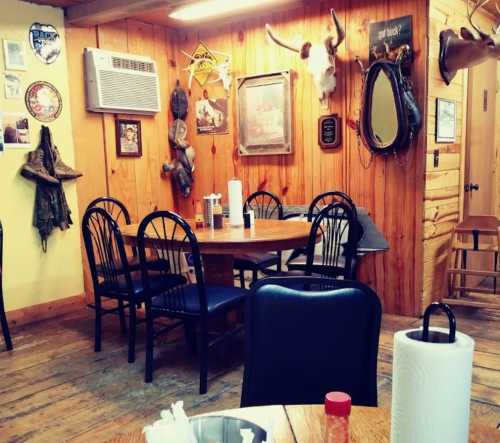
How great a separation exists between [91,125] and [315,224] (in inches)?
98.0

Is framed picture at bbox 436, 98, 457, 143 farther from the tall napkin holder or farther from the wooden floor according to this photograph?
the tall napkin holder

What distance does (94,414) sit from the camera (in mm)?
2467

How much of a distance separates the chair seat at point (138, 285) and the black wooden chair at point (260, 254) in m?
0.61

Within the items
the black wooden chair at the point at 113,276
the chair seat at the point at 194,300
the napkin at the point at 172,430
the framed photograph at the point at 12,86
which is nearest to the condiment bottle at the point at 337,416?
the napkin at the point at 172,430

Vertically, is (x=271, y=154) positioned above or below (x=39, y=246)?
→ above

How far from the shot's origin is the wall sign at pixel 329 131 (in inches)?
160

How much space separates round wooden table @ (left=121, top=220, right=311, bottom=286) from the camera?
9.08 feet

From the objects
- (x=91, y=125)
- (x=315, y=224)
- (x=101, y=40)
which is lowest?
(x=315, y=224)

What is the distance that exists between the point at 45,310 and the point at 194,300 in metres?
1.91

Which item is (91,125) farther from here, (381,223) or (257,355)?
(257,355)

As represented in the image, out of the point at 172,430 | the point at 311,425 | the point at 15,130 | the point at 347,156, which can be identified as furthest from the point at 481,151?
the point at 172,430

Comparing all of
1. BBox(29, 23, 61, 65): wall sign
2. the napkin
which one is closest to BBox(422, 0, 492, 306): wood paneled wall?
BBox(29, 23, 61, 65): wall sign

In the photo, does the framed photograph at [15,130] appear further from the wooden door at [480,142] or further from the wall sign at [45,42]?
the wooden door at [480,142]

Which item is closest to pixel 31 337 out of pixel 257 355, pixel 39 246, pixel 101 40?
pixel 39 246
